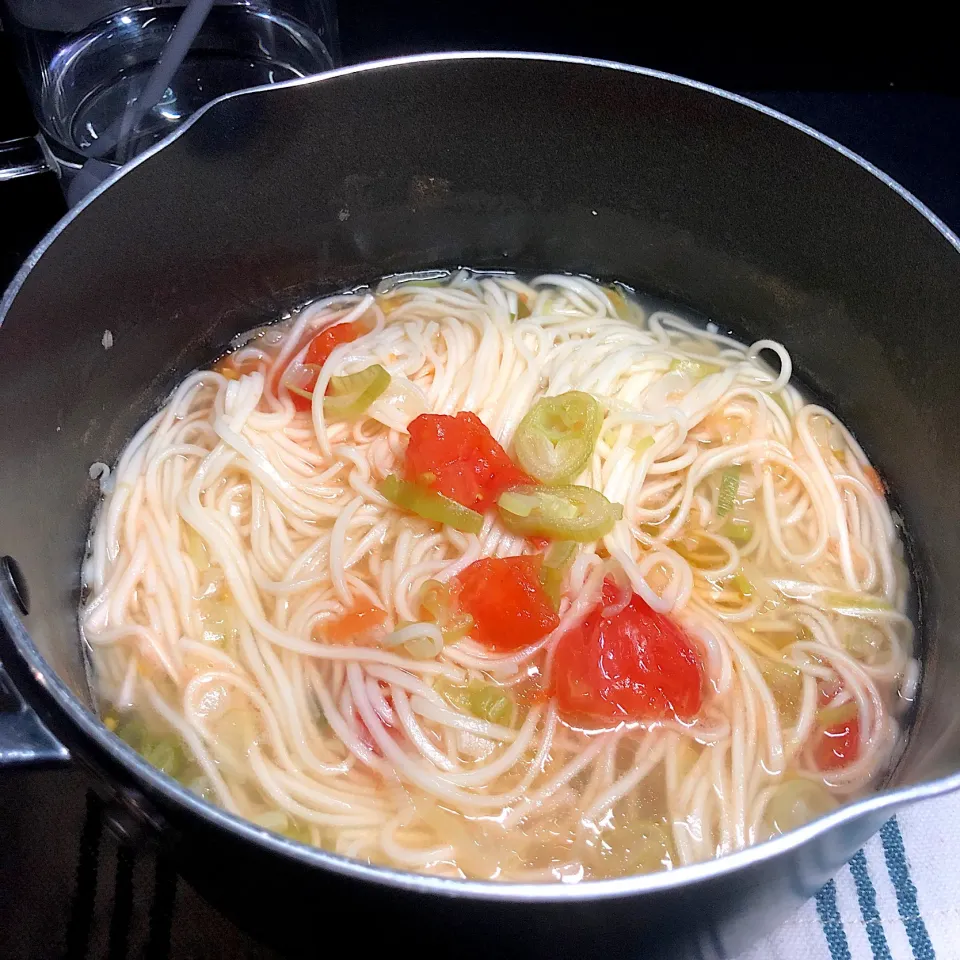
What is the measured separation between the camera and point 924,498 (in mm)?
2502

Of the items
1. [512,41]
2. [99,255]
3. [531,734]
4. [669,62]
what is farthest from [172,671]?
[669,62]

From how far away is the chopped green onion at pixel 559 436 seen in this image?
238 cm

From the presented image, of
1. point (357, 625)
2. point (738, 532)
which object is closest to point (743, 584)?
point (738, 532)

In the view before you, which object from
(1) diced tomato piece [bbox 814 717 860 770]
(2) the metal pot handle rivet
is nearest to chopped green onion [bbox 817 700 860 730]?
(1) diced tomato piece [bbox 814 717 860 770]

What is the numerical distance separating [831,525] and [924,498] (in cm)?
28

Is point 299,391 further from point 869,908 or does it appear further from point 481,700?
point 869,908

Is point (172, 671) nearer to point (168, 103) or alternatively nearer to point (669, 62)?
point (168, 103)

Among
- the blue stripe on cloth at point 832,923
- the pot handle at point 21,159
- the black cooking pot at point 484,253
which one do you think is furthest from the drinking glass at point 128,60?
the blue stripe on cloth at point 832,923

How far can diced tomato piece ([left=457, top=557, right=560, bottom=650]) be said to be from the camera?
6.94 ft

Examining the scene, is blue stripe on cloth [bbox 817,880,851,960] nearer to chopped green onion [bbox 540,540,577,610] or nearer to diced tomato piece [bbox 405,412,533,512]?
chopped green onion [bbox 540,540,577,610]

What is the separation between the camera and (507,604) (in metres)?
2.12

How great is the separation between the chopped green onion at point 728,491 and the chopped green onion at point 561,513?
0.34m

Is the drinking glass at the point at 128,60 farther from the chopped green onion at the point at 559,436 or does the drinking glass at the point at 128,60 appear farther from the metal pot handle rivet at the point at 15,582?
the chopped green onion at the point at 559,436

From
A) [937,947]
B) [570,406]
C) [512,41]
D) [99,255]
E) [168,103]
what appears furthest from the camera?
[512,41]
